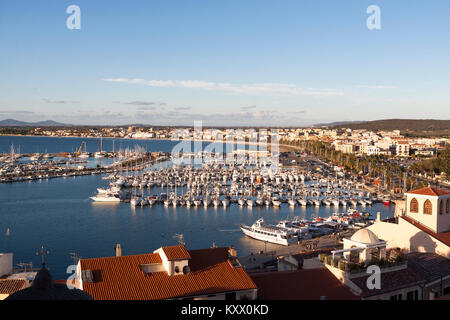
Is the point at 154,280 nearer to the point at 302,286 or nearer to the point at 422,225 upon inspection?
the point at 302,286

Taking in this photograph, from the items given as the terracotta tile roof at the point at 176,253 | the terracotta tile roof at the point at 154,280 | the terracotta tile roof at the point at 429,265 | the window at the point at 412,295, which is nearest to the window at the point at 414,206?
the terracotta tile roof at the point at 429,265

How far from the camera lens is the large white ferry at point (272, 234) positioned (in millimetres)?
22719

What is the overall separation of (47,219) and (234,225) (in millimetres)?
12609

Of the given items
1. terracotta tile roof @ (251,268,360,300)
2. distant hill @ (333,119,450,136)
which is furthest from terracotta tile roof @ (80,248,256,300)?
distant hill @ (333,119,450,136)

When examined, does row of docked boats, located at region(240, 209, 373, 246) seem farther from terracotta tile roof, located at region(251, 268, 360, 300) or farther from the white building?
terracotta tile roof, located at region(251, 268, 360, 300)

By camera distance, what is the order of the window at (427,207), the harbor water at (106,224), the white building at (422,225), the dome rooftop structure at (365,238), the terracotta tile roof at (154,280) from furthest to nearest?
the harbor water at (106,224) → the window at (427,207) → the white building at (422,225) → the dome rooftop structure at (365,238) → the terracotta tile roof at (154,280)

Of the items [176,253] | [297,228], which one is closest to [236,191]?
[297,228]

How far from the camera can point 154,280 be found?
880 centimetres

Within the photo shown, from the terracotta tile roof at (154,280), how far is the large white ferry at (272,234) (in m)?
13.6

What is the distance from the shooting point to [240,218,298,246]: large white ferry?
74.5ft

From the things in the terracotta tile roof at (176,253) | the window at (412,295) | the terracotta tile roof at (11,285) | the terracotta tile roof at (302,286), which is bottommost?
the window at (412,295)

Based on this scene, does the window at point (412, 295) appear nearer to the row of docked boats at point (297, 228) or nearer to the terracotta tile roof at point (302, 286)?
the terracotta tile roof at point (302, 286)

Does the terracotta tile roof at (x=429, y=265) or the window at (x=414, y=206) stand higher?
the window at (x=414, y=206)

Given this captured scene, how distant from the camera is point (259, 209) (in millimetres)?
32719
